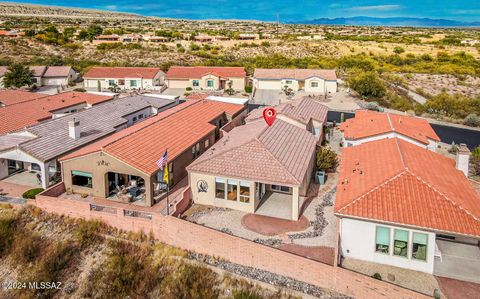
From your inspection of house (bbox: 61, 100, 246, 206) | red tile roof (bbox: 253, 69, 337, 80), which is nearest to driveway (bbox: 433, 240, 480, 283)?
house (bbox: 61, 100, 246, 206)

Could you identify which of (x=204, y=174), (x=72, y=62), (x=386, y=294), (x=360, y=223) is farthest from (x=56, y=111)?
(x=72, y=62)

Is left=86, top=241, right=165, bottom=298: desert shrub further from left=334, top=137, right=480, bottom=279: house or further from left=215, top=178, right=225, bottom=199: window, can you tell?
left=334, top=137, right=480, bottom=279: house

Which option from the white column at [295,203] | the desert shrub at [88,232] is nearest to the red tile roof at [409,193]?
the white column at [295,203]

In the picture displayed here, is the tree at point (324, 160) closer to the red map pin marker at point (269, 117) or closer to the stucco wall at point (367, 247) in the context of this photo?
the red map pin marker at point (269, 117)

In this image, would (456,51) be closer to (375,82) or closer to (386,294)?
(375,82)

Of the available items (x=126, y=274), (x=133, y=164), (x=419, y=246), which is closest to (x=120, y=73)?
(x=133, y=164)

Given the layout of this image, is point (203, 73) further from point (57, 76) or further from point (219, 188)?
point (219, 188)
